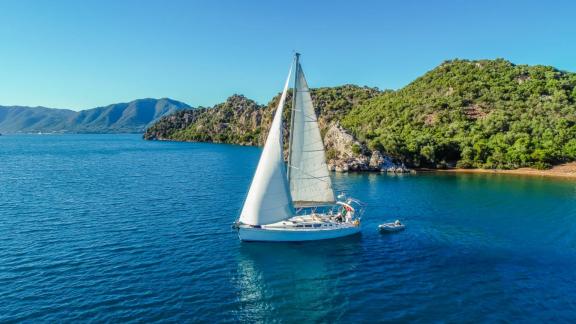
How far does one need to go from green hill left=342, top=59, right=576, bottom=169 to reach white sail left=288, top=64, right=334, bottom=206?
68.7 meters

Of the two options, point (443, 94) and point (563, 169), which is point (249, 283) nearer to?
point (563, 169)

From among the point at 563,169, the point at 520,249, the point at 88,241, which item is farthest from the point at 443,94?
the point at 88,241

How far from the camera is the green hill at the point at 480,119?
332 ft

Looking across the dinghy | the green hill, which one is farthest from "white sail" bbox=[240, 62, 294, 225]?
the green hill

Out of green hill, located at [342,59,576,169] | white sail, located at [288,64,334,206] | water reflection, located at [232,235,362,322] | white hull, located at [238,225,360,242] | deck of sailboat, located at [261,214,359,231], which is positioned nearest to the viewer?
water reflection, located at [232,235,362,322]

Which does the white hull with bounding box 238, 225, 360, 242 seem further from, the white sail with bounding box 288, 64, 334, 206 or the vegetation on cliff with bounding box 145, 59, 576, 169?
the vegetation on cliff with bounding box 145, 59, 576, 169

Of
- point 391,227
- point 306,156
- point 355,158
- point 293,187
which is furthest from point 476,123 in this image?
point 293,187

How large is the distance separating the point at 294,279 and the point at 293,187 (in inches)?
490

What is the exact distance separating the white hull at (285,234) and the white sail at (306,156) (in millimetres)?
3719

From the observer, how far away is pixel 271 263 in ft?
118

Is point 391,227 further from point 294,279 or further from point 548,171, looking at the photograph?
point 548,171

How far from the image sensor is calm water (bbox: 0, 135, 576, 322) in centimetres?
2727

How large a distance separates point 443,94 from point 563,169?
6393 centimetres

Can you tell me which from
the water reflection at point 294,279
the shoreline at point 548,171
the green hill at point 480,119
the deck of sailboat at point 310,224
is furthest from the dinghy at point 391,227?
the green hill at point 480,119
